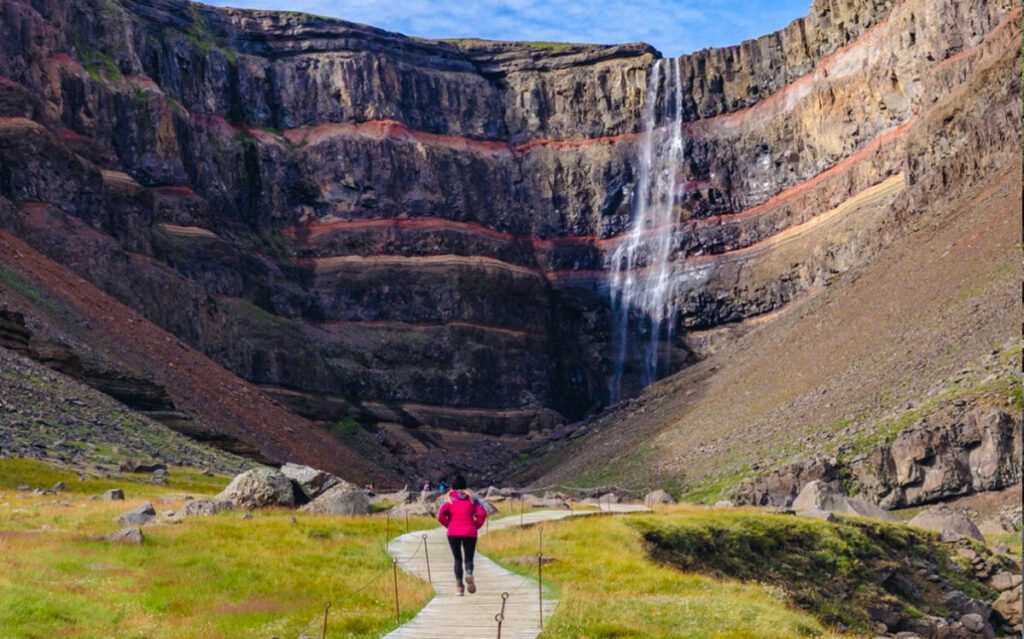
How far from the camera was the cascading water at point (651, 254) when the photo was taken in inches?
4783

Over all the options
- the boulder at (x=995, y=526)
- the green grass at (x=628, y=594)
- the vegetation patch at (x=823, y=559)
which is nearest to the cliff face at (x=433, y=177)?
the boulder at (x=995, y=526)

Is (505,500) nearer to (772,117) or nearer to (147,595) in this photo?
(147,595)

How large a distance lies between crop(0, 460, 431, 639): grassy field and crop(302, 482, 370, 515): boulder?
3377 mm

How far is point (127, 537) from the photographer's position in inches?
1140

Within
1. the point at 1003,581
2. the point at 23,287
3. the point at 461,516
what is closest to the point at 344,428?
the point at 23,287

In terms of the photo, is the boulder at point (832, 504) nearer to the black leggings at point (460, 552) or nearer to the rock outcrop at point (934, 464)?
the rock outcrop at point (934, 464)

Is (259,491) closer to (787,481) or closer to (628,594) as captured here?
(628,594)

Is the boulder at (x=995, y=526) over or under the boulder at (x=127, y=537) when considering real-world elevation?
under

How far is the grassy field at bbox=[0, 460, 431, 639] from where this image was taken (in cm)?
2183

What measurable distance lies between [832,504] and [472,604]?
31.8 m

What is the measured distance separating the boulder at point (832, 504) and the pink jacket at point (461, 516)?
28.5 meters

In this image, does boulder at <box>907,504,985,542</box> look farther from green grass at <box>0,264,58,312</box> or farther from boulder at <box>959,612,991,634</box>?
green grass at <box>0,264,58,312</box>

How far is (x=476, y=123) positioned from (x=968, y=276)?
→ 7230 centimetres

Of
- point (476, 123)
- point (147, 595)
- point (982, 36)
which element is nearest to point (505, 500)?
point (147, 595)
